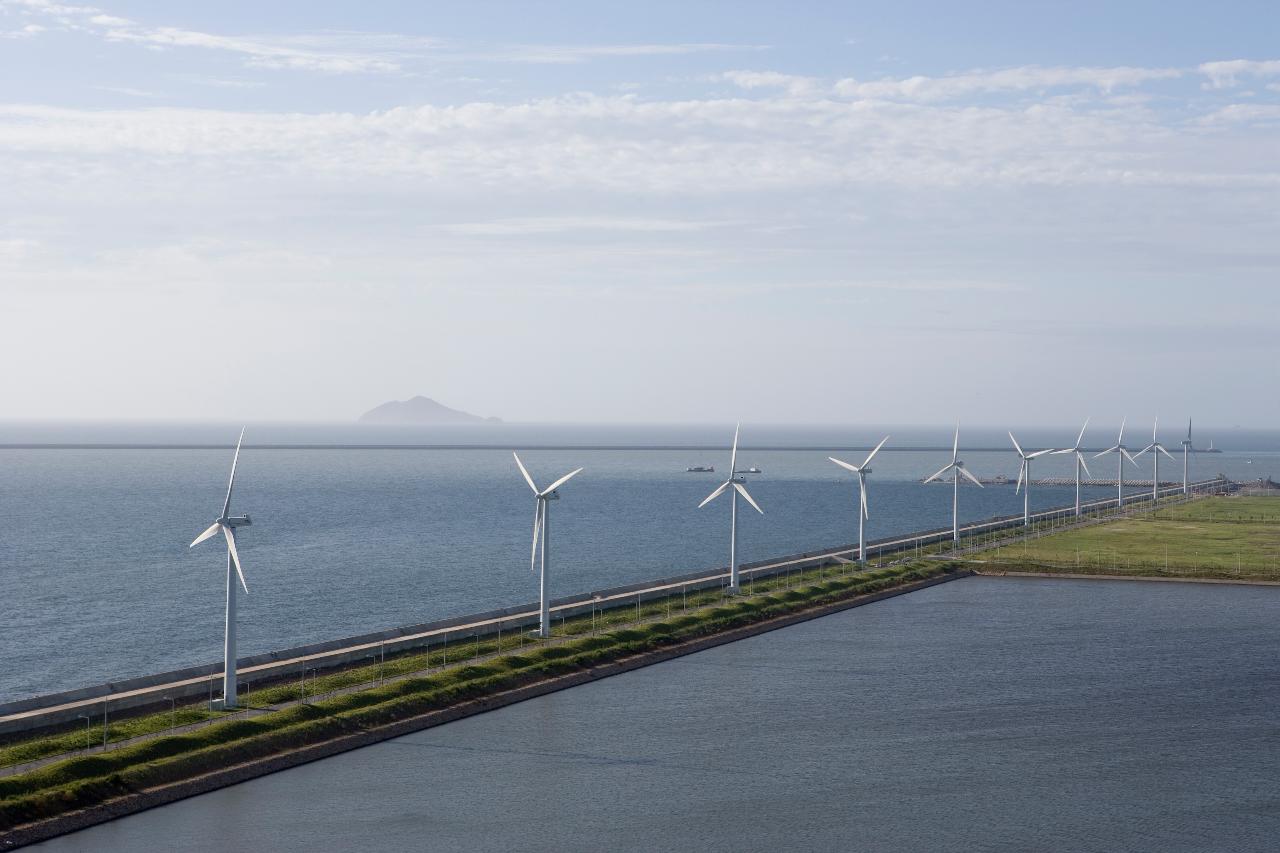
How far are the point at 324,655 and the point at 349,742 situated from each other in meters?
13.6

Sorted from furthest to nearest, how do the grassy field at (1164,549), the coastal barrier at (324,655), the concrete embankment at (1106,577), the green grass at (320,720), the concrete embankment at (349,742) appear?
the grassy field at (1164,549) → the concrete embankment at (1106,577) → the coastal barrier at (324,655) → the green grass at (320,720) → the concrete embankment at (349,742)

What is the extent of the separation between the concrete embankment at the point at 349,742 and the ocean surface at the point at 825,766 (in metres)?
0.65

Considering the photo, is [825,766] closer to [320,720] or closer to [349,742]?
[349,742]

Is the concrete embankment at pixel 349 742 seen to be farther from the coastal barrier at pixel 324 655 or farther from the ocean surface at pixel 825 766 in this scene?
the coastal barrier at pixel 324 655

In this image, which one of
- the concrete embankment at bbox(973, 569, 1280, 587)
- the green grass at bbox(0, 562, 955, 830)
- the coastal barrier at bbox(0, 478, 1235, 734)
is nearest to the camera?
the green grass at bbox(0, 562, 955, 830)

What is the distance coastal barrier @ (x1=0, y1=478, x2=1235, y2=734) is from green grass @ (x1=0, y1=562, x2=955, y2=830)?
4331 mm

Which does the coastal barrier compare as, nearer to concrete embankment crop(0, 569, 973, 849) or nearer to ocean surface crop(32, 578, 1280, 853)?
concrete embankment crop(0, 569, 973, 849)

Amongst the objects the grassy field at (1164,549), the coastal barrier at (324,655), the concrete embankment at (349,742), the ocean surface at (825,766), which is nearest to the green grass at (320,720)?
the concrete embankment at (349,742)

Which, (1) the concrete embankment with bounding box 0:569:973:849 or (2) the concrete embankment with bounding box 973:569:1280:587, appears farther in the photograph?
(2) the concrete embankment with bounding box 973:569:1280:587

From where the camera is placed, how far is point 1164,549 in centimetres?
14900

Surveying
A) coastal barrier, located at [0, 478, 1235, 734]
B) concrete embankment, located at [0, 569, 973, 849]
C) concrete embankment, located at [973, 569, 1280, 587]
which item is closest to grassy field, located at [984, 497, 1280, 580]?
concrete embankment, located at [973, 569, 1280, 587]

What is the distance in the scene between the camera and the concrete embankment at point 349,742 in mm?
50156

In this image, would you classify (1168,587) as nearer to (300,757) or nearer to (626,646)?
(626,646)

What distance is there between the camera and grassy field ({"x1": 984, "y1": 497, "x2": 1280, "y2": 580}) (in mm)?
133250
